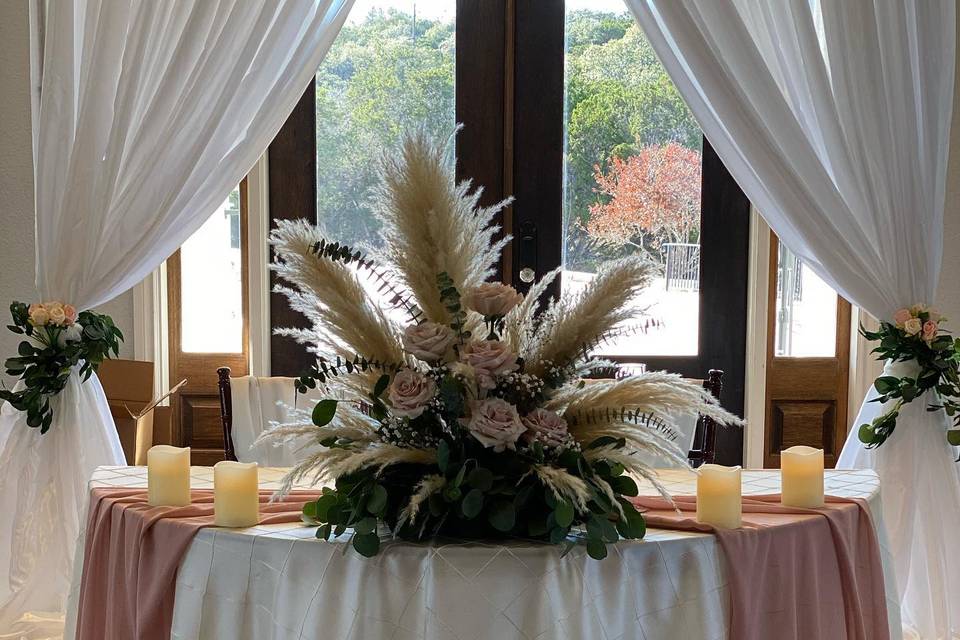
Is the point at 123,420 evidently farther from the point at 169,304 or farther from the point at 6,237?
the point at 6,237

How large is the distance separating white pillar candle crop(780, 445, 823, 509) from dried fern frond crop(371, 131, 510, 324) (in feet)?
2.61

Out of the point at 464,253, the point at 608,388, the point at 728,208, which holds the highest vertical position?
the point at 728,208

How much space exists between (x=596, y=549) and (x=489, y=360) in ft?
1.11

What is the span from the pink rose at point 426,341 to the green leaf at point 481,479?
0.19m

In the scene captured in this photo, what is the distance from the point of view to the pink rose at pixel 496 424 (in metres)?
1.59

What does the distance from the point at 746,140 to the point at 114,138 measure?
70.5 inches

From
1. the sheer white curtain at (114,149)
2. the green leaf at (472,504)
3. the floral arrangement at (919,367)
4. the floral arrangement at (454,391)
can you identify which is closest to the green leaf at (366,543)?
the floral arrangement at (454,391)

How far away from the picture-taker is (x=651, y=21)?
3.06m

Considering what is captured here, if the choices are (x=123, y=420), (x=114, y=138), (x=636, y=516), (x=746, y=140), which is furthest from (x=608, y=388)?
(x=123, y=420)

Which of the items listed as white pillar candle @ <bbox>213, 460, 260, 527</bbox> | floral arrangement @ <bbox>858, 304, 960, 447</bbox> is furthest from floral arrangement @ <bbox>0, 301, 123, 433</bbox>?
floral arrangement @ <bbox>858, 304, 960, 447</bbox>

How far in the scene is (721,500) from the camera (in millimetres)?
1879

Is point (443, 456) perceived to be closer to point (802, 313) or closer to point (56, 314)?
point (56, 314)

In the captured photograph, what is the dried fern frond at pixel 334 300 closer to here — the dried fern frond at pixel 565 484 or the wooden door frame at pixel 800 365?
the dried fern frond at pixel 565 484

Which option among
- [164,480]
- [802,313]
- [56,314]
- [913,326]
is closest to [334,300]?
[164,480]
